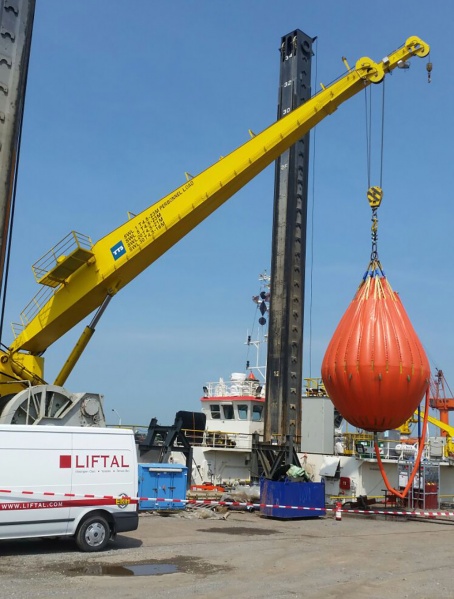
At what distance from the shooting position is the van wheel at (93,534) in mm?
12328

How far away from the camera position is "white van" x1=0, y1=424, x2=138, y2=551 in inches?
459

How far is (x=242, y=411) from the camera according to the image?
33906mm

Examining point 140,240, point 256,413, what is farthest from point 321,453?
point 140,240

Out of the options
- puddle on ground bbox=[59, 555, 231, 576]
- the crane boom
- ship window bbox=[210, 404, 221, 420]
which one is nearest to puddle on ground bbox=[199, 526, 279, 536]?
puddle on ground bbox=[59, 555, 231, 576]

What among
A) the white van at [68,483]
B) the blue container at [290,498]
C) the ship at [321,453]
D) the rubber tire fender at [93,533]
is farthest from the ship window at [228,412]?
the rubber tire fender at [93,533]

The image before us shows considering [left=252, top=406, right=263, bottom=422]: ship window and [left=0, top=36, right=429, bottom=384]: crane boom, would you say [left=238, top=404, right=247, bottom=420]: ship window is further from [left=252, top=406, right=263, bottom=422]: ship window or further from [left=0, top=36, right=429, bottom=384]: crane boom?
[left=0, top=36, right=429, bottom=384]: crane boom

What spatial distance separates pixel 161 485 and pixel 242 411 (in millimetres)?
14396

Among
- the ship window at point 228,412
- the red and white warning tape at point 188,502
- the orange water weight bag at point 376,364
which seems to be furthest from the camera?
the ship window at point 228,412

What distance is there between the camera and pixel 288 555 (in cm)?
1270

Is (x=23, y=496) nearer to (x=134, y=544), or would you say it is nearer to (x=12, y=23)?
(x=134, y=544)

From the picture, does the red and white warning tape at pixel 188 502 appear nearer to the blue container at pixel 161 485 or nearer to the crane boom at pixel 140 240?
the blue container at pixel 161 485

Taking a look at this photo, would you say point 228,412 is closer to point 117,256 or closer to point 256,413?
point 256,413

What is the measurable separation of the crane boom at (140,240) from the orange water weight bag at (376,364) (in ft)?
19.0

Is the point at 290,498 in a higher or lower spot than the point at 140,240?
lower
